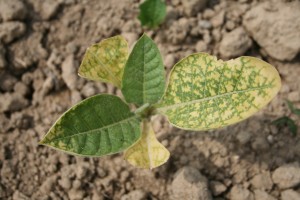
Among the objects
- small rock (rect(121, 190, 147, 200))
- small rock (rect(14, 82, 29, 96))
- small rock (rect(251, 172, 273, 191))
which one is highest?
small rock (rect(14, 82, 29, 96))

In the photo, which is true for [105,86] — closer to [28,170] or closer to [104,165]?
[104,165]

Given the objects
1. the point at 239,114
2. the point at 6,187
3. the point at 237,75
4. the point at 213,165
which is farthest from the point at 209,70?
the point at 6,187

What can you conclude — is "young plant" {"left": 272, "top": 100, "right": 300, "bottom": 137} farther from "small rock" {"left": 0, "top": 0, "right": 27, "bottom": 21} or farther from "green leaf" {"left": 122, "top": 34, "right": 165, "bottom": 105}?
"small rock" {"left": 0, "top": 0, "right": 27, "bottom": 21}

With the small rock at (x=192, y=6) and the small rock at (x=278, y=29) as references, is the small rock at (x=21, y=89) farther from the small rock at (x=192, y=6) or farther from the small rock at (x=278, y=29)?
the small rock at (x=278, y=29)

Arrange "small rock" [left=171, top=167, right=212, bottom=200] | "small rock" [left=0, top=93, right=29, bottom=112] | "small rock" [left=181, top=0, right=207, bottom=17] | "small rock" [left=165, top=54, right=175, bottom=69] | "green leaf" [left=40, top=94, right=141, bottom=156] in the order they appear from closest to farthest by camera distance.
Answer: "green leaf" [left=40, top=94, right=141, bottom=156], "small rock" [left=171, top=167, right=212, bottom=200], "small rock" [left=0, top=93, right=29, bottom=112], "small rock" [left=165, top=54, right=175, bottom=69], "small rock" [left=181, top=0, right=207, bottom=17]

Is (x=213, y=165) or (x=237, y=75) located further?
(x=213, y=165)

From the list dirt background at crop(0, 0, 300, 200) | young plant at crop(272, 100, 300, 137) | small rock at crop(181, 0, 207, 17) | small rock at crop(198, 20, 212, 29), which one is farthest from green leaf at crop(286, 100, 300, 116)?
small rock at crop(181, 0, 207, 17)

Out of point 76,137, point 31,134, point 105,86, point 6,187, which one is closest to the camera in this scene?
point 76,137
